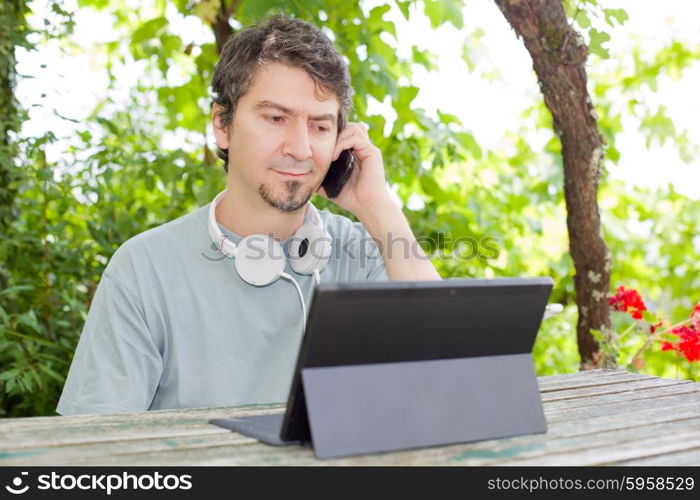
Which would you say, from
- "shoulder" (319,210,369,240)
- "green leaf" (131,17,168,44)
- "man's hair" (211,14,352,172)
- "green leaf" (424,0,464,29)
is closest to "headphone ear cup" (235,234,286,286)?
"shoulder" (319,210,369,240)

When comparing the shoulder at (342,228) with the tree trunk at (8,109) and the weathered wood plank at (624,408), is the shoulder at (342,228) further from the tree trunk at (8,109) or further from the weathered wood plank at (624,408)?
the tree trunk at (8,109)

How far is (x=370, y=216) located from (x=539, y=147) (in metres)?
2.70

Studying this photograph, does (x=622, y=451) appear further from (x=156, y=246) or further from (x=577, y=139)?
(x=577, y=139)

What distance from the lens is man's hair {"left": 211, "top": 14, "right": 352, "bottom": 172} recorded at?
1.98 meters

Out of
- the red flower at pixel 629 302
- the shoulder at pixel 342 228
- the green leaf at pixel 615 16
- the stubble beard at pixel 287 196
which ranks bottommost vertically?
the red flower at pixel 629 302

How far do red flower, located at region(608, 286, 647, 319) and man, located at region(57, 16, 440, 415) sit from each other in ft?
3.61

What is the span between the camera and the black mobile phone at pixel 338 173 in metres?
2.15

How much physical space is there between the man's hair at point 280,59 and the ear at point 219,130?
0.01 meters

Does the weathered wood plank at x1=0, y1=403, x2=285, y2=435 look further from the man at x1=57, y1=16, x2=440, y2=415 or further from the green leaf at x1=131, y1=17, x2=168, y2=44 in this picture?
the green leaf at x1=131, y1=17, x2=168, y2=44

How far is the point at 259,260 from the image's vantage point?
5.74 ft

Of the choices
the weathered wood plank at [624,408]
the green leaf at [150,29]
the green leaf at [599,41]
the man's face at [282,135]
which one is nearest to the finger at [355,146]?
the man's face at [282,135]

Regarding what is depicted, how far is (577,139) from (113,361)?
184cm

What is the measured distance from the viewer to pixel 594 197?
283 centimetres
